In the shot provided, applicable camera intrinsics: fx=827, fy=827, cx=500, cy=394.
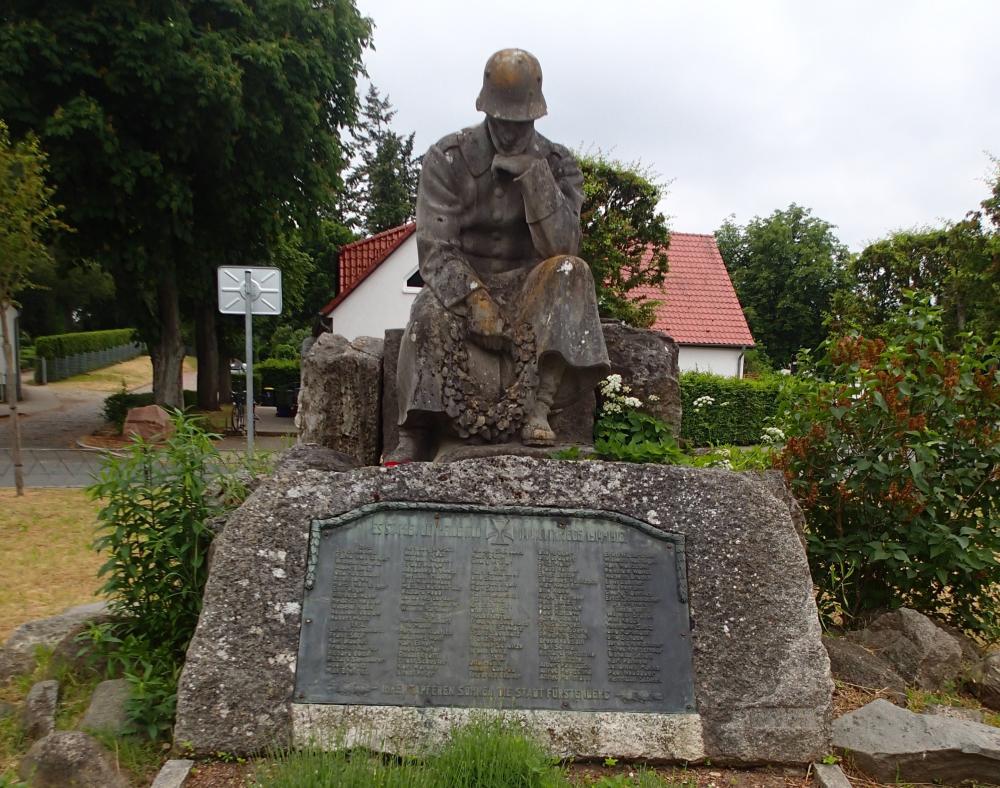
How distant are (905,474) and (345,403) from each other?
283 cm

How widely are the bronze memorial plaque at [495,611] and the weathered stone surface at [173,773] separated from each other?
1.31ft

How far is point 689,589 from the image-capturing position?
3096mm

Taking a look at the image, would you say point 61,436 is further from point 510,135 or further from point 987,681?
point 987,681

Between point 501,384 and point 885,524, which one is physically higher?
point 501,384

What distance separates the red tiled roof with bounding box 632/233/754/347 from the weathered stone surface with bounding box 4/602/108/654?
1645 centimetres

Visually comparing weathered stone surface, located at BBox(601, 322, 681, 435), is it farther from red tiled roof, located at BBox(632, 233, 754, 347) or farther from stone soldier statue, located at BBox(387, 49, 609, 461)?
red tiled roof, located at BBox(632, 233, 754, 347)

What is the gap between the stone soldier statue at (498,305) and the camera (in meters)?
3.90

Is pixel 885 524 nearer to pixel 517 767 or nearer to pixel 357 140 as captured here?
pixel 517 767

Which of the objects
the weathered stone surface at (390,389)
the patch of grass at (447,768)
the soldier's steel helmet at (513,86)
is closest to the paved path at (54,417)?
the weathered stone surface at (390,389)

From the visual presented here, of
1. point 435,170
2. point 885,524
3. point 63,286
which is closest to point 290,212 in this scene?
point 435,170

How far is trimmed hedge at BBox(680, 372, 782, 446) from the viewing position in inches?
631

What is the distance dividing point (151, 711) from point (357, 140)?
46.0 metres

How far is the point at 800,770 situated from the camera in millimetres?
2873

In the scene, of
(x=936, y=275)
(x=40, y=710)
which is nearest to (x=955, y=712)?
(x=40, y=710)
